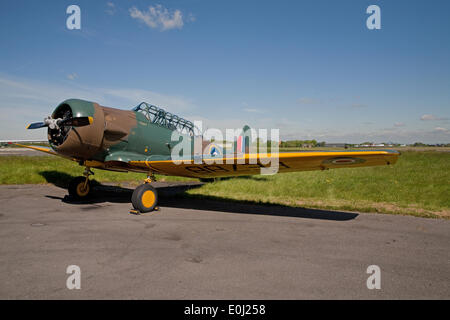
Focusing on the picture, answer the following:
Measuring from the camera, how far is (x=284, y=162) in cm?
561

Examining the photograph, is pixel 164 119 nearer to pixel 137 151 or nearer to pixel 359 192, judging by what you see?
pixel 137 151

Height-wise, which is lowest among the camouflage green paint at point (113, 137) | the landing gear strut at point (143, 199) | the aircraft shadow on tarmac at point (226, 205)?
the aircraft shadow on tarmac at point (226, 205)

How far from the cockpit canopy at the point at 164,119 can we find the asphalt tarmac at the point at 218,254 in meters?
3.01

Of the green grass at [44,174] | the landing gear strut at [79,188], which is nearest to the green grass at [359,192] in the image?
the landing gear strut at [79,188]

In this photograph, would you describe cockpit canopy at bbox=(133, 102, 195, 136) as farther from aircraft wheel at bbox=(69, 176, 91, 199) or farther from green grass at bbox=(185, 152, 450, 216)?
aircraft wheel at bbox=(69, 176, 91, 199)

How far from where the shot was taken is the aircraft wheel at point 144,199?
645 centimetres

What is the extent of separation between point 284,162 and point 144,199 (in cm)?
358

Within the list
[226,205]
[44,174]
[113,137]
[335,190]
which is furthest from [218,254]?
[44,174]

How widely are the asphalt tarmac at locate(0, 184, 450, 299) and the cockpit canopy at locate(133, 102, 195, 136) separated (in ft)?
9.88

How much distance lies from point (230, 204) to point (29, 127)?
6.40 m

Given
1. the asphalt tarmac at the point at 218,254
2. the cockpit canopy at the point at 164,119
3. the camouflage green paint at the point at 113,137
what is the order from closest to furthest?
the asphalt tarmac at the point at 218,254 < the camouflage green paint at the point at 113,137 < the cockpit canopy at the point at 164,119

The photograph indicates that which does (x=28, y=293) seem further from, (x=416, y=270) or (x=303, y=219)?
(x=303, y=219)

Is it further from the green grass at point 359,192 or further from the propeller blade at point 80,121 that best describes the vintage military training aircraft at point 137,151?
the green grass at point 359,192

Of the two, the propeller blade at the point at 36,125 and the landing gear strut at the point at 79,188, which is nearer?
the propeller blade at the point at 36,125
